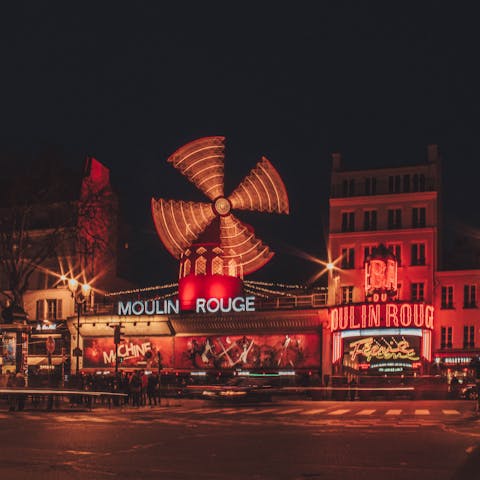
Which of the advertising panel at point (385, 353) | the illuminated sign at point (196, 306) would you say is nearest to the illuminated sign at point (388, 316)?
the advertising panel at point (385, 353)

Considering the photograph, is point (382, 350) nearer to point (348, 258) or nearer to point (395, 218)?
point (348, 258)

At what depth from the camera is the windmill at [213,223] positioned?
54562mm

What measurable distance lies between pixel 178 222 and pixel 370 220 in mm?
11317

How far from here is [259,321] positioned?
2152 inches

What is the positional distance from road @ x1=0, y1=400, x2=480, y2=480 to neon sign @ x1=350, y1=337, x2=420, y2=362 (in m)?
28.1

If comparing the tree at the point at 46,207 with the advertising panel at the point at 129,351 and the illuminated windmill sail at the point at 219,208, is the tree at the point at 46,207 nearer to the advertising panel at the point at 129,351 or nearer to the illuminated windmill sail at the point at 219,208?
the illuminated windmill sail at the point at 219,208

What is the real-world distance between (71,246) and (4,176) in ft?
71.0

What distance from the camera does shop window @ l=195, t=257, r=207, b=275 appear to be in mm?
55031

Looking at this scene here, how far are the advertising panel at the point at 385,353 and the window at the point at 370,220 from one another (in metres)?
6.72

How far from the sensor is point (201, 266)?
55.2m

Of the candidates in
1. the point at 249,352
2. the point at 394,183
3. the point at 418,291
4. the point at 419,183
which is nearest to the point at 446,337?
the point at 418,291

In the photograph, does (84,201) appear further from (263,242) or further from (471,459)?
Answer: (471,459)

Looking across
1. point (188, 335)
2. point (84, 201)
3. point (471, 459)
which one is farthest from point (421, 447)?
point (188, 335)

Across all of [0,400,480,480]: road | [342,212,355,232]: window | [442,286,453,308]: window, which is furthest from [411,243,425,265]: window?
[0,400,480,480]: road
